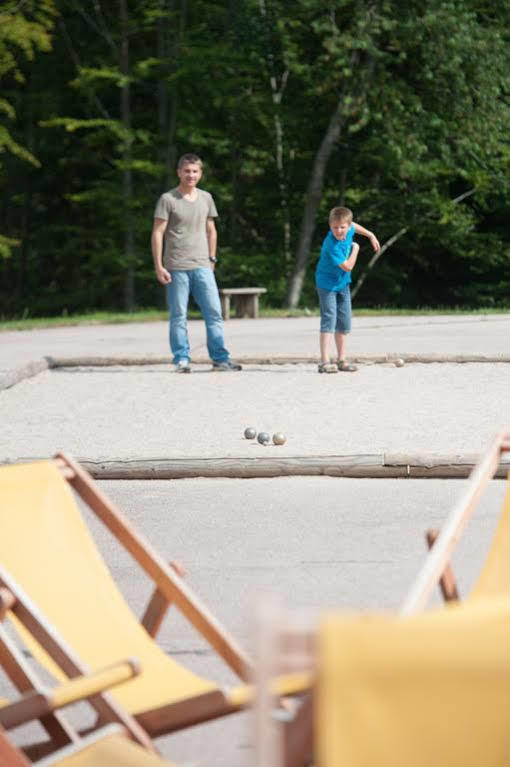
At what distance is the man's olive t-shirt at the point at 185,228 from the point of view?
1512 centimetres

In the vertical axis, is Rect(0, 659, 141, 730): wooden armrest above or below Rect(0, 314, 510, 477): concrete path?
above

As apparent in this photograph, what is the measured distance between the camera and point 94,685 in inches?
136

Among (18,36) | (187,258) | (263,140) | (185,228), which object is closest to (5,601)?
(185,228)

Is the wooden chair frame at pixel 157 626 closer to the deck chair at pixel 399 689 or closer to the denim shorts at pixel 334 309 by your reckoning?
the deck chair at pixel 399 689

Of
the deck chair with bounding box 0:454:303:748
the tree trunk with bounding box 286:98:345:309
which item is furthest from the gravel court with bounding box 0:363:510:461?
the tree trunk with bounding box 286:98:345:309

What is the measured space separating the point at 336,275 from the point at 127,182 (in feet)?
78.0

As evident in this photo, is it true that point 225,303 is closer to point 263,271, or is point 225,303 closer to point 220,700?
point 263,271

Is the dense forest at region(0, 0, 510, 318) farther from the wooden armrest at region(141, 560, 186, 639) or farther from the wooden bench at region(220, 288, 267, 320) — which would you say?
the wooden armrest at region(141, 560, 186, 639)

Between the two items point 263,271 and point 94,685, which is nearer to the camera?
point 94,685

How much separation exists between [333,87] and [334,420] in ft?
79.6

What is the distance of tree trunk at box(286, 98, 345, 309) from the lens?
118ft

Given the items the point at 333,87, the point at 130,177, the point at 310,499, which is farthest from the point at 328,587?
the point at 130,177

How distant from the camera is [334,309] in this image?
1521cm

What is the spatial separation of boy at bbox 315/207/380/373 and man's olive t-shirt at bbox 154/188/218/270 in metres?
1.20
